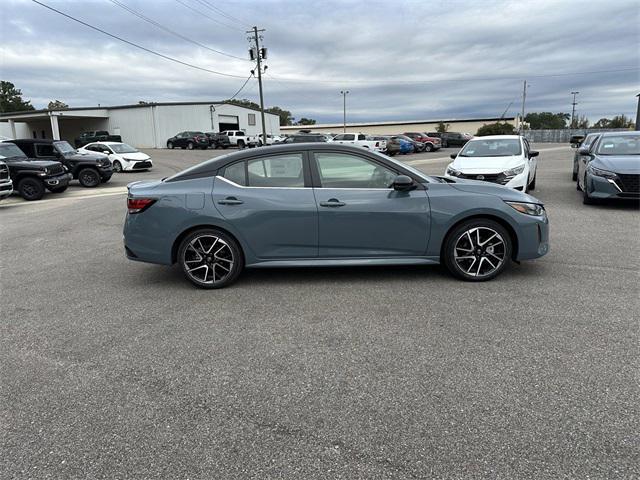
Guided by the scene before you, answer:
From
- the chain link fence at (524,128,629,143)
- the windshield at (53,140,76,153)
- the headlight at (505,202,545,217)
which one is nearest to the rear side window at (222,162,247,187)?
the headlight at (505,202,545,217)

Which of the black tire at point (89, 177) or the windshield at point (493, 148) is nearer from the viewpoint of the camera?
the windshield at point (493, 148)

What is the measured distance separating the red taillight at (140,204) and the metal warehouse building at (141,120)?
47486 millimetres

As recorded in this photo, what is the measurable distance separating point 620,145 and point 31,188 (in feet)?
54.4

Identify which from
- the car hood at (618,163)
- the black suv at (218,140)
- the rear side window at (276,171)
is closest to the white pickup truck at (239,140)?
the black suv at (218,140)

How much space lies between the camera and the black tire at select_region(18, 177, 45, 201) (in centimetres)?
1467

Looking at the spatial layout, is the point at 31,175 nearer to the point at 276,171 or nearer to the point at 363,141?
the point at 276,171

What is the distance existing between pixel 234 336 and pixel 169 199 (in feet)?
6.31

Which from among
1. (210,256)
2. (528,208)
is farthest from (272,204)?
(528,208)

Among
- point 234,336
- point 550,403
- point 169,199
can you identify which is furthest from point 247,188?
point 550,403

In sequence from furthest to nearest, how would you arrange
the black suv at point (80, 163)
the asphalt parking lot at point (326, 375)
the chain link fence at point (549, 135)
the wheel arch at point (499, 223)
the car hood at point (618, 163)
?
the chain link fence at point (549, 135) < the black suv at point (80, 163) < the car hood at point (618, 163) < the wheel arch at point (499, 223) < the asphalt parking lot at point (326, 375)

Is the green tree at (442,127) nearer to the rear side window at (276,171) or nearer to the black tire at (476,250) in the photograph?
the black tire at (476,250)

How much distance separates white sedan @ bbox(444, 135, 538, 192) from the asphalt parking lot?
4276mm

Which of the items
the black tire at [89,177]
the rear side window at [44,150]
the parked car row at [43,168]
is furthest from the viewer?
the black tire at [89,177]

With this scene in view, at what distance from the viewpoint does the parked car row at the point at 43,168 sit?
14523 millimetres
